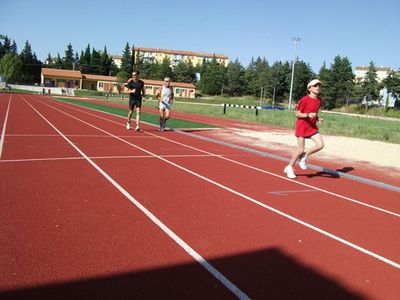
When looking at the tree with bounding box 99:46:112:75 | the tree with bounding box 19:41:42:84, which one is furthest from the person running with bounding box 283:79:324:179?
the tree with bounding box 99:46:112:75

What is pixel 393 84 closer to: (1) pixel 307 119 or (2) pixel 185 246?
(1) pixel 307 119

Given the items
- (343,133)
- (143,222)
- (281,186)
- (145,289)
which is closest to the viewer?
(145,289)

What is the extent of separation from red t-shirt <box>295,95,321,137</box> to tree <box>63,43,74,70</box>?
12623 centimetres

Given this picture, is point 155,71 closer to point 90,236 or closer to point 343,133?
point 343,133

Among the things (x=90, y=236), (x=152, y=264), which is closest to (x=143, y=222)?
(x=90, y=236)

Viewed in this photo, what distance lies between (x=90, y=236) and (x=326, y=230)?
2774 mm

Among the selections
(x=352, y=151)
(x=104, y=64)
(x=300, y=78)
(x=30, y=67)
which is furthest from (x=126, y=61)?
(x=352, y=151)

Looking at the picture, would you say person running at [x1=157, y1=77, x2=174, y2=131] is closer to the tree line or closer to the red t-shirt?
the red t-shirt

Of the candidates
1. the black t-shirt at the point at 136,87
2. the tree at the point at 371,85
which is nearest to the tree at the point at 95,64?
the tree at the point at 371,85

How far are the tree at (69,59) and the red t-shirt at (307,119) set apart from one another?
414 feet

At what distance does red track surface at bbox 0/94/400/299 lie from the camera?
3.70 m

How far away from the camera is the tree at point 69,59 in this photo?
127m

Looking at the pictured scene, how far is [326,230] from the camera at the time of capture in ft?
17.7

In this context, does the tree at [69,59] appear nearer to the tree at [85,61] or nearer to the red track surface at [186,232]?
the tree at [85,61]
